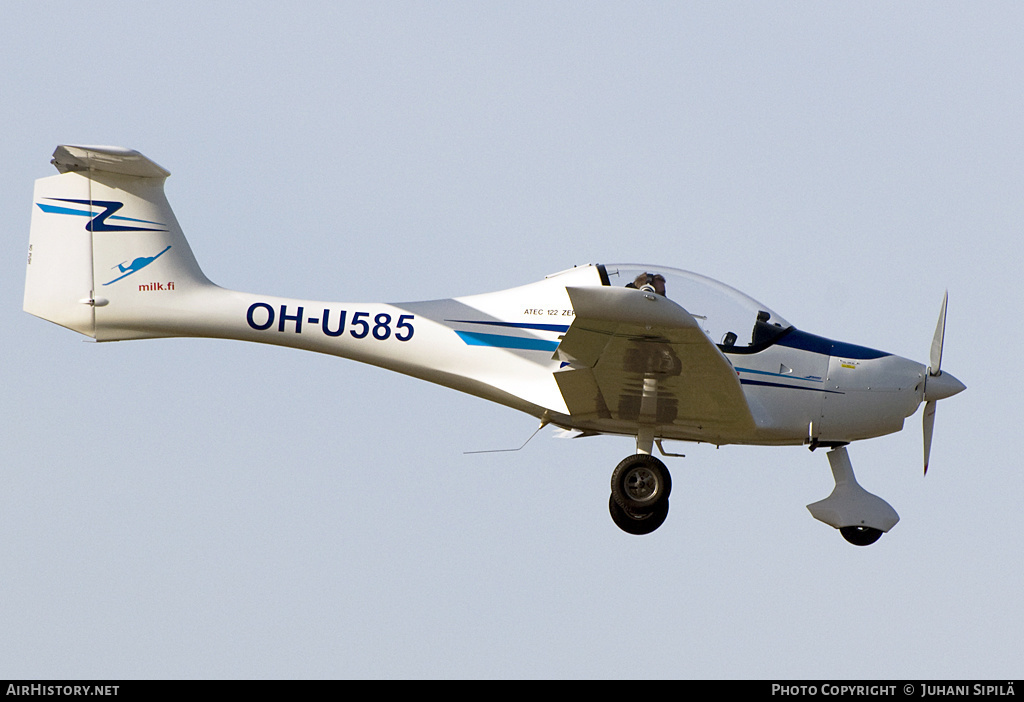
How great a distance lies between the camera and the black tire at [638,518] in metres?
9.38

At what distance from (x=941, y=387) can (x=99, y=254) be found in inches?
319

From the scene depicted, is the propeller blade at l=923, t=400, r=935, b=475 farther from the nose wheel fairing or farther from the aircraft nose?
the nose wheel fairing

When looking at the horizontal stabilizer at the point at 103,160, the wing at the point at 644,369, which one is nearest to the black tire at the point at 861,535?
the wing at the point at 644,369

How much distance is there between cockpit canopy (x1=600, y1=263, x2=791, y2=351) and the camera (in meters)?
9.53

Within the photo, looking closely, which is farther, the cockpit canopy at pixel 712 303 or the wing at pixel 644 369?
the cockpit canopy at pixel 712 303

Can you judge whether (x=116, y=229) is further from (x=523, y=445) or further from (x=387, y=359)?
(x=523, y=445)

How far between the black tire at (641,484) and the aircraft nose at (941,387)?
2.61 metres

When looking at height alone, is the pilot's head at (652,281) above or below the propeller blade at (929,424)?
above

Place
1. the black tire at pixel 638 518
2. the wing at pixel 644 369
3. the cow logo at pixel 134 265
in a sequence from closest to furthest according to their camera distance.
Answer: the wing at pixel 644 369, the black tire at pixel 638 518, the cow logo at pixel 134 265

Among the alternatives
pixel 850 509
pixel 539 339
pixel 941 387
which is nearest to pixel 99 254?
pixel 539 339

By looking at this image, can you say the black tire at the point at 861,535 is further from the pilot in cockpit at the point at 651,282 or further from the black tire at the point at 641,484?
the pilot in cockpit at the point at 651,282

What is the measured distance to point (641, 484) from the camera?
30.9ft
